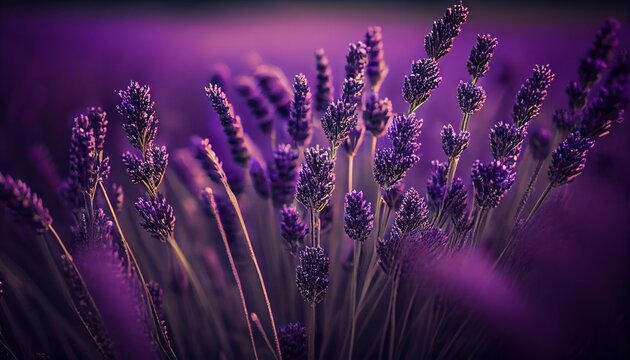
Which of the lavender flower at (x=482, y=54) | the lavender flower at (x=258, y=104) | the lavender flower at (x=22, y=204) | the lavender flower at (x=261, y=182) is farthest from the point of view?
the lavender flower at (x=258, y=104)

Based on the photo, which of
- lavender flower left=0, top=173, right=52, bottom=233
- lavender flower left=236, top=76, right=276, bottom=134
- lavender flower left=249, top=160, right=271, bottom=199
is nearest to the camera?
lavender flower left=0, top=173, right=52, bottom=233

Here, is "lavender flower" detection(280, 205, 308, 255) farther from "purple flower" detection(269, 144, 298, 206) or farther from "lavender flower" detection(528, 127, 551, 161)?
"lavender flower" detection(528, 127, 551, 161)

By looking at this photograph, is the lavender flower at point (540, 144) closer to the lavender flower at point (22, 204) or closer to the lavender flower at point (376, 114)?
the lavender flower at point (376, 114)

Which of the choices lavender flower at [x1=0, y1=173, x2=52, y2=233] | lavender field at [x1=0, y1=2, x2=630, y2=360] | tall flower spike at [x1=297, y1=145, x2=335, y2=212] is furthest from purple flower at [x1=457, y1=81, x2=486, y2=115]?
lavender flower at [x1=0, y1=173, x2=52, y2=233]

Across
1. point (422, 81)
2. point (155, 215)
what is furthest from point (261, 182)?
point (422, 81)

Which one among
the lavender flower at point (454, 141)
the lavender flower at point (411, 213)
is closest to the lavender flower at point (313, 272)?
the lavender flower at point (411, 213)

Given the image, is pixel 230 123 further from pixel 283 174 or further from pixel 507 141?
pixel 507 141
